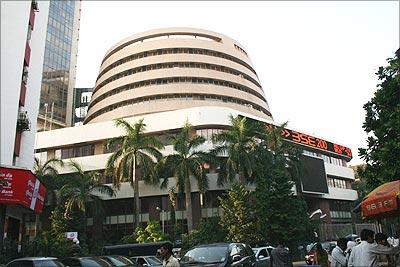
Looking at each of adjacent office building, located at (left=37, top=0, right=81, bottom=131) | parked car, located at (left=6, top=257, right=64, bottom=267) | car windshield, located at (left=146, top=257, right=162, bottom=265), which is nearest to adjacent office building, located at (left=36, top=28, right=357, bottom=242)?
adjacent office building, located at (left=37, top=0, right=81, bottom=131)

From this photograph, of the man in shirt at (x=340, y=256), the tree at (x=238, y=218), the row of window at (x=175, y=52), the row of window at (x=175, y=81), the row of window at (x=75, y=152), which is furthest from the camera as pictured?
the row of window at (x=175, y=52)

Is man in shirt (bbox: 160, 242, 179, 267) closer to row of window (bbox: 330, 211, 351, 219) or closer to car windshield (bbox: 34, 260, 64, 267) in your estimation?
car windshield (bbox: 34, 260, 64, 267)

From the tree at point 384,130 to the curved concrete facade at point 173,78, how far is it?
4448cm

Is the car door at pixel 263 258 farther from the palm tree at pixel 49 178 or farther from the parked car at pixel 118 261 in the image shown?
the palm tree at pixel 49 178

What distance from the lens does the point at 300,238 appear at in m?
33.6

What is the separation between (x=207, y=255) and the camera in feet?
33.6

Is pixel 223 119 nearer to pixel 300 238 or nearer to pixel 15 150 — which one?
pixel 300 238

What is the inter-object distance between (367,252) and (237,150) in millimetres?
30243

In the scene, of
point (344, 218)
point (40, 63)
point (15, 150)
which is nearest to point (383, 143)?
point (15, 150)

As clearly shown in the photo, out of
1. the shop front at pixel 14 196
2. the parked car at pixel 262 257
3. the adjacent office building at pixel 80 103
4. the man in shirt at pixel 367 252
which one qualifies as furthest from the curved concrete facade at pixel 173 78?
the man in shirt at pixel 367 252

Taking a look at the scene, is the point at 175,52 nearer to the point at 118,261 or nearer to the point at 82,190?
the point at 82,190

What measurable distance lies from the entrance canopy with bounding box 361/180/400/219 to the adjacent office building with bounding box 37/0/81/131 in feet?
246

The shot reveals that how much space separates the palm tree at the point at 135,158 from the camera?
37750 millimetres

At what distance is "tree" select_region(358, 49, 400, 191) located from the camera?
1181 centimetres
